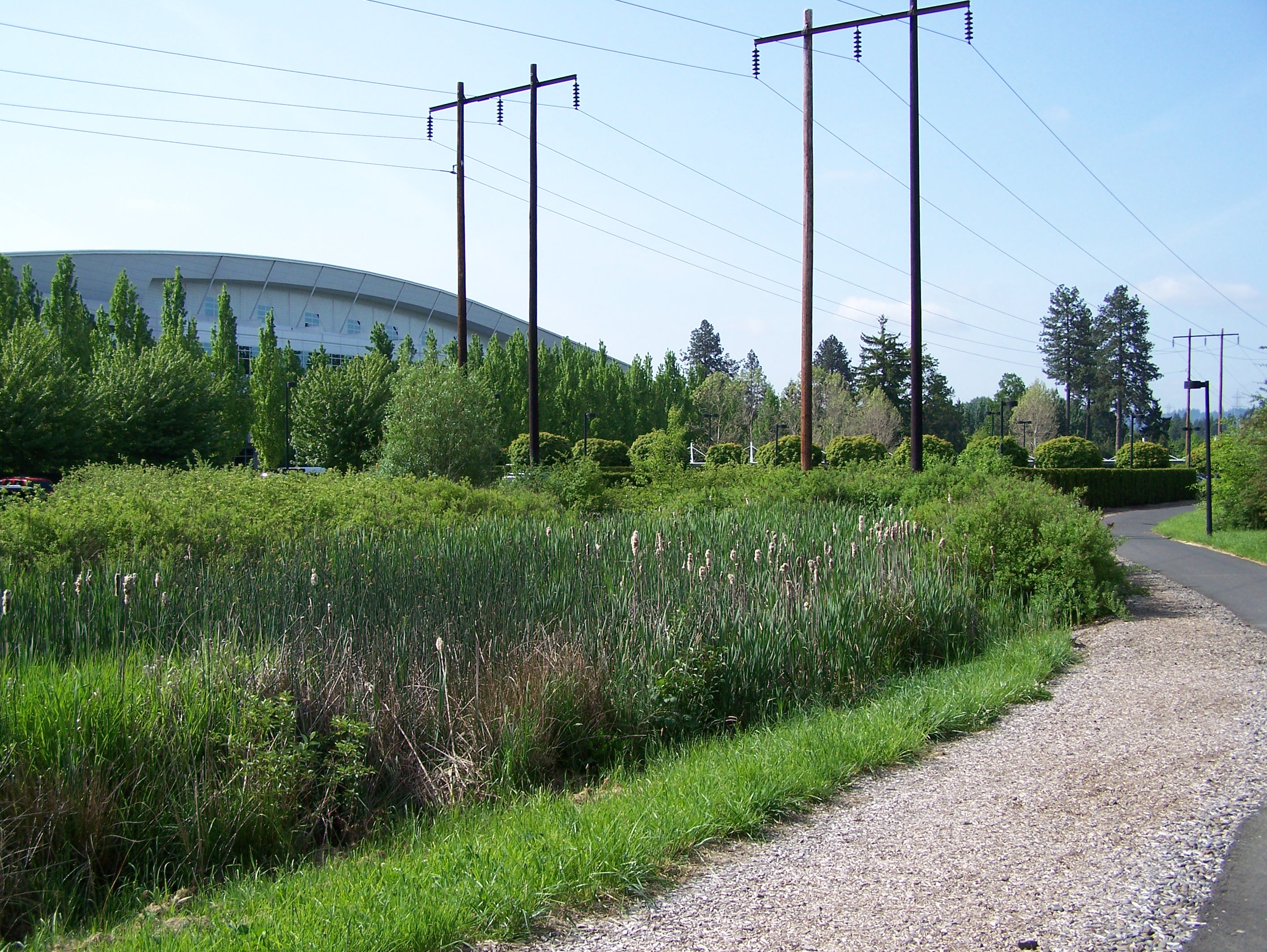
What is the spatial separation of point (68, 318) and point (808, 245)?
129 ft

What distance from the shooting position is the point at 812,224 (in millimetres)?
19984

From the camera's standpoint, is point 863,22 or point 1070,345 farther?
point 1070,345

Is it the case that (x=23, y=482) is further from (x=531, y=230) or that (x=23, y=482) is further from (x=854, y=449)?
(x=854, y=449)

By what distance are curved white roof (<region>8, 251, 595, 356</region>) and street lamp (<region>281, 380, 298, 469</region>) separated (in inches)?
308

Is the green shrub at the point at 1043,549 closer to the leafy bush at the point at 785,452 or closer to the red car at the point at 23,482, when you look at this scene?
the red car at the point at 23,482

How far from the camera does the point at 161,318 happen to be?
51.9m

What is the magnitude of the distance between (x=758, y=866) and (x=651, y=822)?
56 centimetres

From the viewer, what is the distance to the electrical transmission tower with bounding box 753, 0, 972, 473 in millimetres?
19453

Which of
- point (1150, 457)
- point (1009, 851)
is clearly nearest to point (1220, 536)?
point (1009, 851)

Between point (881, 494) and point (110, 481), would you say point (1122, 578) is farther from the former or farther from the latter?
point (110, 481)

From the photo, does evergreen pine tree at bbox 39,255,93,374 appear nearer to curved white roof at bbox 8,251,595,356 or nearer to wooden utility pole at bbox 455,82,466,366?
curved white roof at bbox 8,251,595,356

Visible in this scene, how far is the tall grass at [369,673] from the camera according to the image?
4.51m

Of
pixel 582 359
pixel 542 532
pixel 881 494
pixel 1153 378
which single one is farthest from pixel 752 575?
pixel 1153 378

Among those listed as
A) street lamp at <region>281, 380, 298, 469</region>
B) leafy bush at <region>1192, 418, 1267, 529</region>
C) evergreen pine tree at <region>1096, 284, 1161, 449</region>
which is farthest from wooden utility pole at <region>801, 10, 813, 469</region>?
evergreen pine tree at <region>1096, 284, 1161, 449</region>
